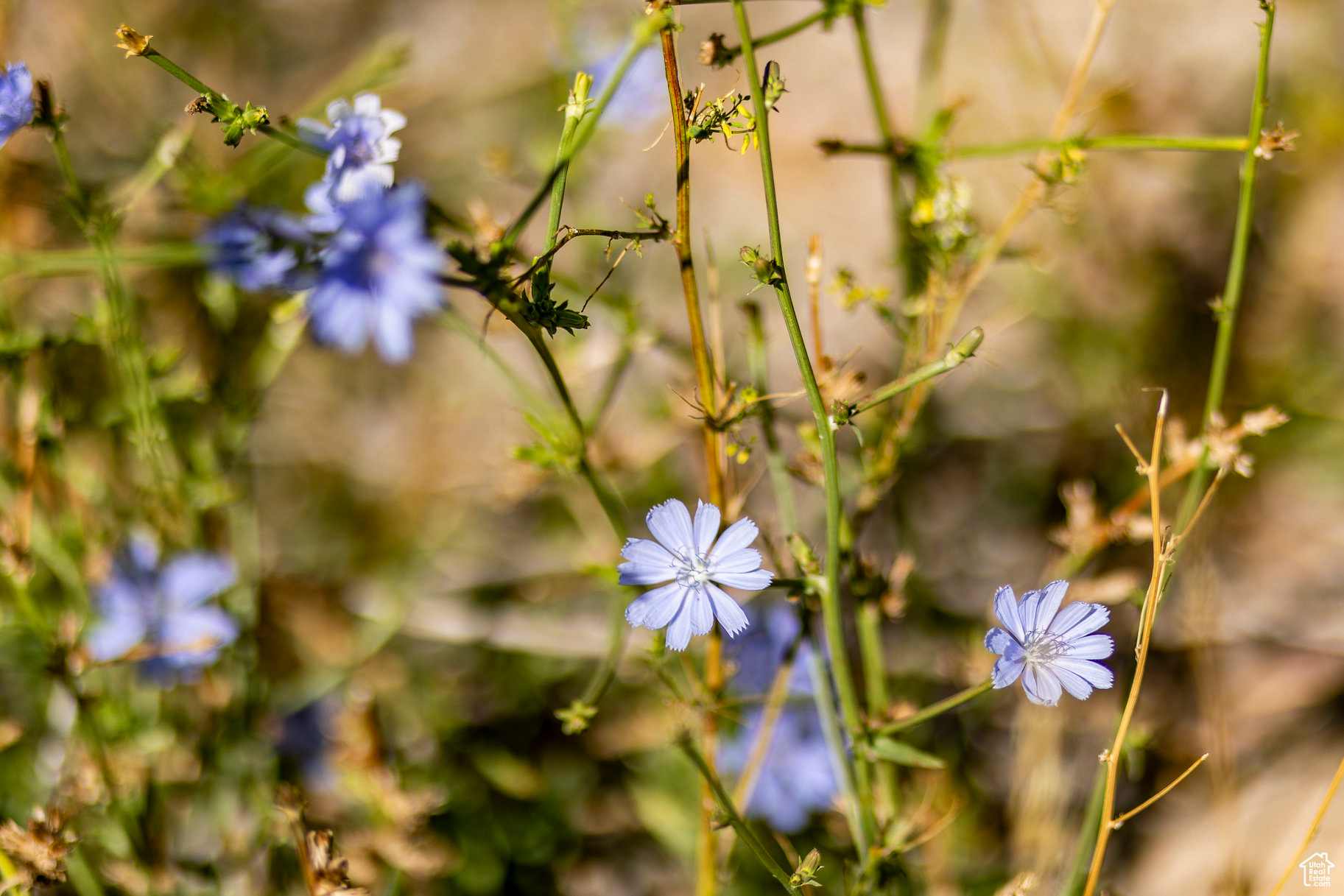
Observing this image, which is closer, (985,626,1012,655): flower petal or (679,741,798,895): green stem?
(985,626,1012,655): flower petal

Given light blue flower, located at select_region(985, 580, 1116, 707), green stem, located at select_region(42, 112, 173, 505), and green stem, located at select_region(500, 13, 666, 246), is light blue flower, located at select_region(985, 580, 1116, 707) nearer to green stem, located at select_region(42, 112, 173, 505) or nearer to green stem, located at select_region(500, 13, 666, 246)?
green stem, located at select_region(500, 13, 666, 246)

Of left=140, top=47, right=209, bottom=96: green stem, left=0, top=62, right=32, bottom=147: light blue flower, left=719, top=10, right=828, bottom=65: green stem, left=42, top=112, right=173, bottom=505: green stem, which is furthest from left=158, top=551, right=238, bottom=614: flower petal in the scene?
left=719, top=10, right=828, bottom=65: green stem

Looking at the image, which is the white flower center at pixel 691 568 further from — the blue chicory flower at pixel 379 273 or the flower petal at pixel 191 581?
the flower petal at pixel 191 581

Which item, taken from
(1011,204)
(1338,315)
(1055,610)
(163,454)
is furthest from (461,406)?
(1338,315)

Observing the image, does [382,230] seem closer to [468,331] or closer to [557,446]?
[557,446]

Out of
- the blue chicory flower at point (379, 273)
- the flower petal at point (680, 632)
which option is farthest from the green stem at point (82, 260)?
the flower petal at point (680, 632)
